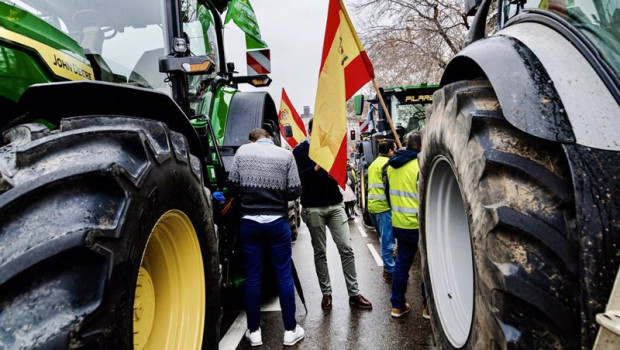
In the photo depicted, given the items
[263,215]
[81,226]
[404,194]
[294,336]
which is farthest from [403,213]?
[81,226]

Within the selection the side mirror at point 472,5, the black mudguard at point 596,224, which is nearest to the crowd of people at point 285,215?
the side mirror at point 472,5

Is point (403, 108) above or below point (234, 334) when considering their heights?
above

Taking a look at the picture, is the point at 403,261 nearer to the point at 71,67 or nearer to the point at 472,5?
the point at 472,5

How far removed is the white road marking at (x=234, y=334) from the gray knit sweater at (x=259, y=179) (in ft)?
3.87

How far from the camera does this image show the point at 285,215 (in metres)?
4.11

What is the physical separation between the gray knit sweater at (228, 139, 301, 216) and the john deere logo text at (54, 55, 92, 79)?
1594 millimetres

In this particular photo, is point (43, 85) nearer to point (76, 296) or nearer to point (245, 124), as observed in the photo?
point (76, 296)

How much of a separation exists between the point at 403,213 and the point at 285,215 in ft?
4.13

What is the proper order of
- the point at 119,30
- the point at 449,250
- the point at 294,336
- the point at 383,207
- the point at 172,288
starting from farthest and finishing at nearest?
the point at 383,207 < the point at 294,336 < the point at 119,30 < the point at 449,250 < the point at 172,288

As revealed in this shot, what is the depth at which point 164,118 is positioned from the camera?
98.9 inches

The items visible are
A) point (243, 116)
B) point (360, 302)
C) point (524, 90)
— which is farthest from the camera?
point (360, 302)

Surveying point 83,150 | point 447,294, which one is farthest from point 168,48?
point 447,294

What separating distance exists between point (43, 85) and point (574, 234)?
6.70 ft

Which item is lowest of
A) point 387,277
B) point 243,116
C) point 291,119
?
point 387,277
